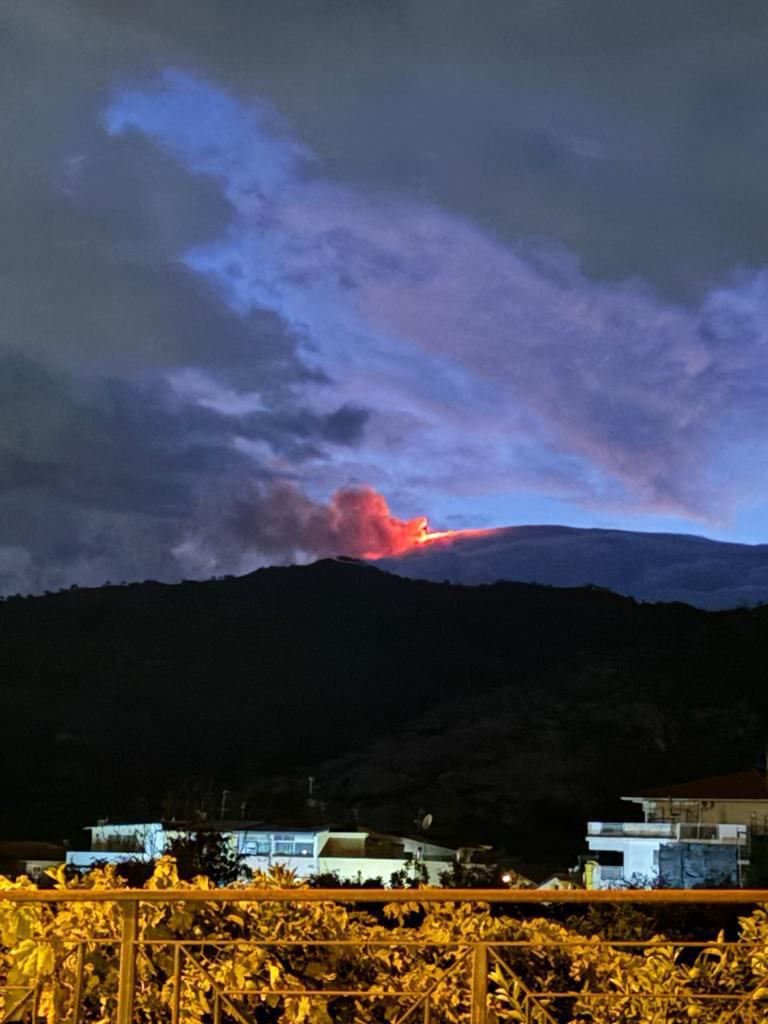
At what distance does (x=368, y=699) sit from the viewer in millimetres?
101062

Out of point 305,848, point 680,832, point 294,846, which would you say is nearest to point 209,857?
point 305,848

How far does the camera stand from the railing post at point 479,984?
184 inches

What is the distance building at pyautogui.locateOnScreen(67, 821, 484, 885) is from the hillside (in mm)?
16360

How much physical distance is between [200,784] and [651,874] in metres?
45.0

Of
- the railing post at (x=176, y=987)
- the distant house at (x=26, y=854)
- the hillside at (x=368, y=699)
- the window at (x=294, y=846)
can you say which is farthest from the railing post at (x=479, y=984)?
the hillside at (x=368, y=699)

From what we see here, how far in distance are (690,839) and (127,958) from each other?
36.2 m

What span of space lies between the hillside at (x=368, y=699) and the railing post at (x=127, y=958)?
198 feet

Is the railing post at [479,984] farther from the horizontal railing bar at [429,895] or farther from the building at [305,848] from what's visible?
the building at [305,848]

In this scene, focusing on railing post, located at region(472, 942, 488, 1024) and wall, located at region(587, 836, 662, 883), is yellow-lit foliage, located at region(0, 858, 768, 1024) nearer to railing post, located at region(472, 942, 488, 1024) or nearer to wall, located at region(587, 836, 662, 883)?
railing post, located at region(472, 942, 488, 1024)

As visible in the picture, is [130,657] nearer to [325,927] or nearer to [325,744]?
[325,744]

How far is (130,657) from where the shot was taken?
106m

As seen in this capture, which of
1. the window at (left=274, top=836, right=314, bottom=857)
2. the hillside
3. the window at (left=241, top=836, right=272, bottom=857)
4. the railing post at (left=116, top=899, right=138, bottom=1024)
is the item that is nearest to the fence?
the railing post at (left=116, top=899, right=138, bottom=1024)

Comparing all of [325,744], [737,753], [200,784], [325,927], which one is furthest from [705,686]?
[325,927]

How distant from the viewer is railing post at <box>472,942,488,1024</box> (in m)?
4.68
